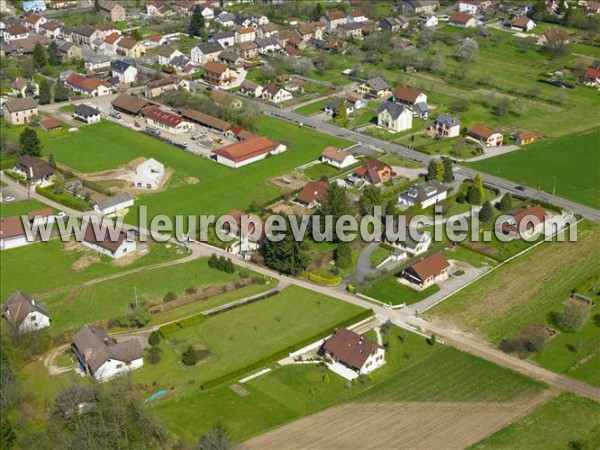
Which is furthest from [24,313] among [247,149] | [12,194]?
[247,149]

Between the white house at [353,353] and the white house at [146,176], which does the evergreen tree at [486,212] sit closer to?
the white house at [353,353]

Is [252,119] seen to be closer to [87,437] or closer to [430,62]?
[430,62]

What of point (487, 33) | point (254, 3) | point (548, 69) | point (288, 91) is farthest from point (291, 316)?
point (254, 3)

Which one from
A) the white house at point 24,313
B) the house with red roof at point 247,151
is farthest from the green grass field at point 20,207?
the house with red roof at point 247,151

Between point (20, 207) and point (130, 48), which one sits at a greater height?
point (130, 48)

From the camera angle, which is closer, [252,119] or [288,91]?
[252,119]

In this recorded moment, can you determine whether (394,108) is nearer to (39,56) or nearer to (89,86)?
(89,86)
